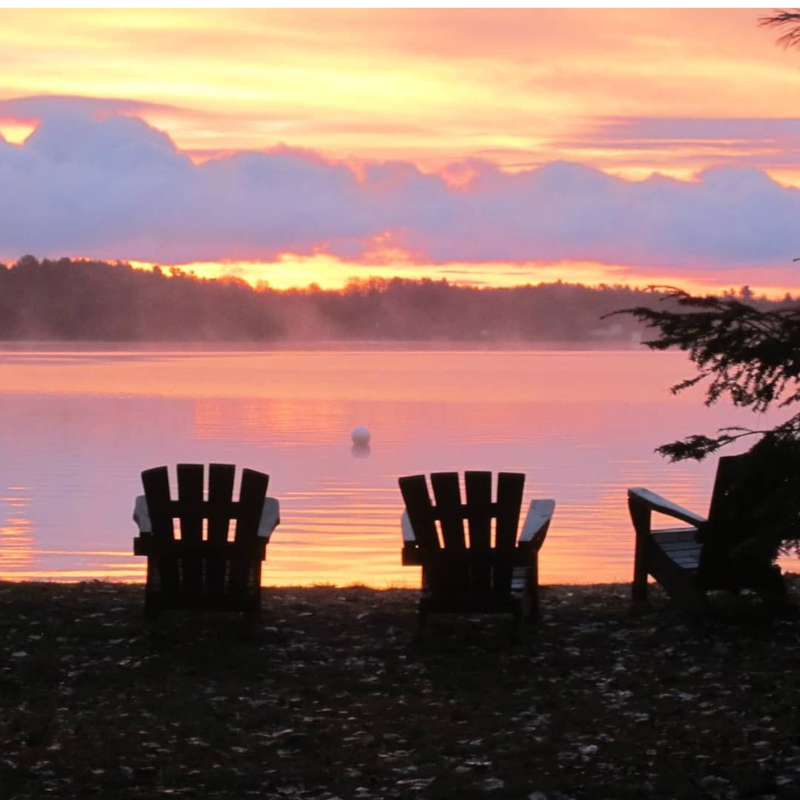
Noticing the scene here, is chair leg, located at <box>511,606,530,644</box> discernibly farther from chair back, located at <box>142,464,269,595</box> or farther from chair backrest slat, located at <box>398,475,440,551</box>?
chair back, located at <box>142,464,269,595</box>

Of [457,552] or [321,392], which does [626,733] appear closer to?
[457,552]

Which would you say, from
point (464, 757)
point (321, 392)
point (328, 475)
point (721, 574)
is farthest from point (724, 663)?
point (321, 392)

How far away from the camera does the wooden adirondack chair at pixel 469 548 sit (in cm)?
752

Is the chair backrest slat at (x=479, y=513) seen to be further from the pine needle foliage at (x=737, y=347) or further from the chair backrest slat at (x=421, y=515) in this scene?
the pine needle foliage at (x=737, y=347)

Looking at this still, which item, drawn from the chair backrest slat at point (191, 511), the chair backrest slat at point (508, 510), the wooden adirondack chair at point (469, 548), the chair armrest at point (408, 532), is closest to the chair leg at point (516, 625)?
the wooden adirondack chair at point (469, 548)

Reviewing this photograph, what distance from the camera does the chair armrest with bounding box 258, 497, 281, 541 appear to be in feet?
25.1

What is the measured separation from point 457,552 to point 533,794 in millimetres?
2763

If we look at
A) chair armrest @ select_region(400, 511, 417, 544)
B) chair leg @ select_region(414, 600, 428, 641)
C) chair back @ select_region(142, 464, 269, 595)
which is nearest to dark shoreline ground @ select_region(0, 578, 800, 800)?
chair leg @ select_region(414, 600, 428, 641)

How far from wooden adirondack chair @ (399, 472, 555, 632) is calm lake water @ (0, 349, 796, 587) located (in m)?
3.92

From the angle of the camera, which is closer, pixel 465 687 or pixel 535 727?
pixel 535 727

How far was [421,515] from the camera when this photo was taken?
24.9ft

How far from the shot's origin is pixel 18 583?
30.5 ft

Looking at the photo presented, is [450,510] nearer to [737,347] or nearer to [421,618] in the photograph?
[421,618]

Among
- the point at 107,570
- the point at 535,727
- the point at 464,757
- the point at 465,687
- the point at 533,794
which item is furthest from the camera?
the point at 107,570
